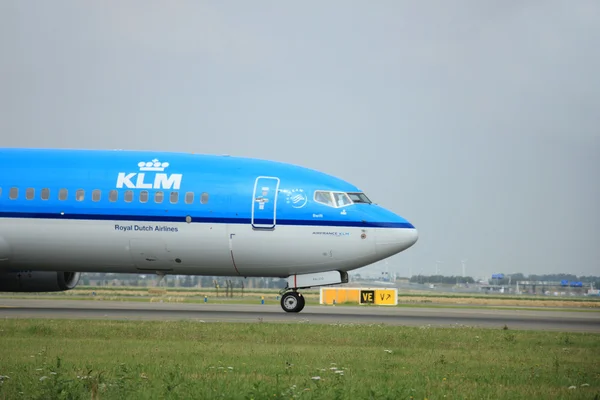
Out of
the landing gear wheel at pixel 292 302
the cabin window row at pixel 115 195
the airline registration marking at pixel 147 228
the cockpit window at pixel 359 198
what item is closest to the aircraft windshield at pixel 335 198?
the cockpit window at pixel 359 198

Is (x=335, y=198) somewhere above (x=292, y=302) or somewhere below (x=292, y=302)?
above

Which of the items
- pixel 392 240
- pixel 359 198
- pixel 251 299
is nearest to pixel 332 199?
pixel 359 198

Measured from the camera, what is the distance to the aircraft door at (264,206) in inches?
1363

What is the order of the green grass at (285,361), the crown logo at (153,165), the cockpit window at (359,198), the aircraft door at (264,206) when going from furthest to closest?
1. the cockpit window at (359,198)
2. the crown logo at (153,165)
3. the aircraft door at (264,206)
4. the green grass at (285,361)

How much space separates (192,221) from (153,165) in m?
3.17

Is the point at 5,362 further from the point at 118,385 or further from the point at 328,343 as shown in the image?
the point at 328,343

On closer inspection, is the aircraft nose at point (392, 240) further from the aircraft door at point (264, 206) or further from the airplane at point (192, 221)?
the aircraft door at point (264, 206)

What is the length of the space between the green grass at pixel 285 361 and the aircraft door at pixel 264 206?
8.08 meters

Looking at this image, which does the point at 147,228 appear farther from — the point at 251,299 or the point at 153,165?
the point at 251,299

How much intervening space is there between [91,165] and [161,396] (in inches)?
965

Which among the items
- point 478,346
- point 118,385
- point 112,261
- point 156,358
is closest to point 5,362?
point 156,358

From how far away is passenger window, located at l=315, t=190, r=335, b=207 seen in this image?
35094 mm

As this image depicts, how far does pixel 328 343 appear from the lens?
72.8 feet

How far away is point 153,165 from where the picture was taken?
3566cm
